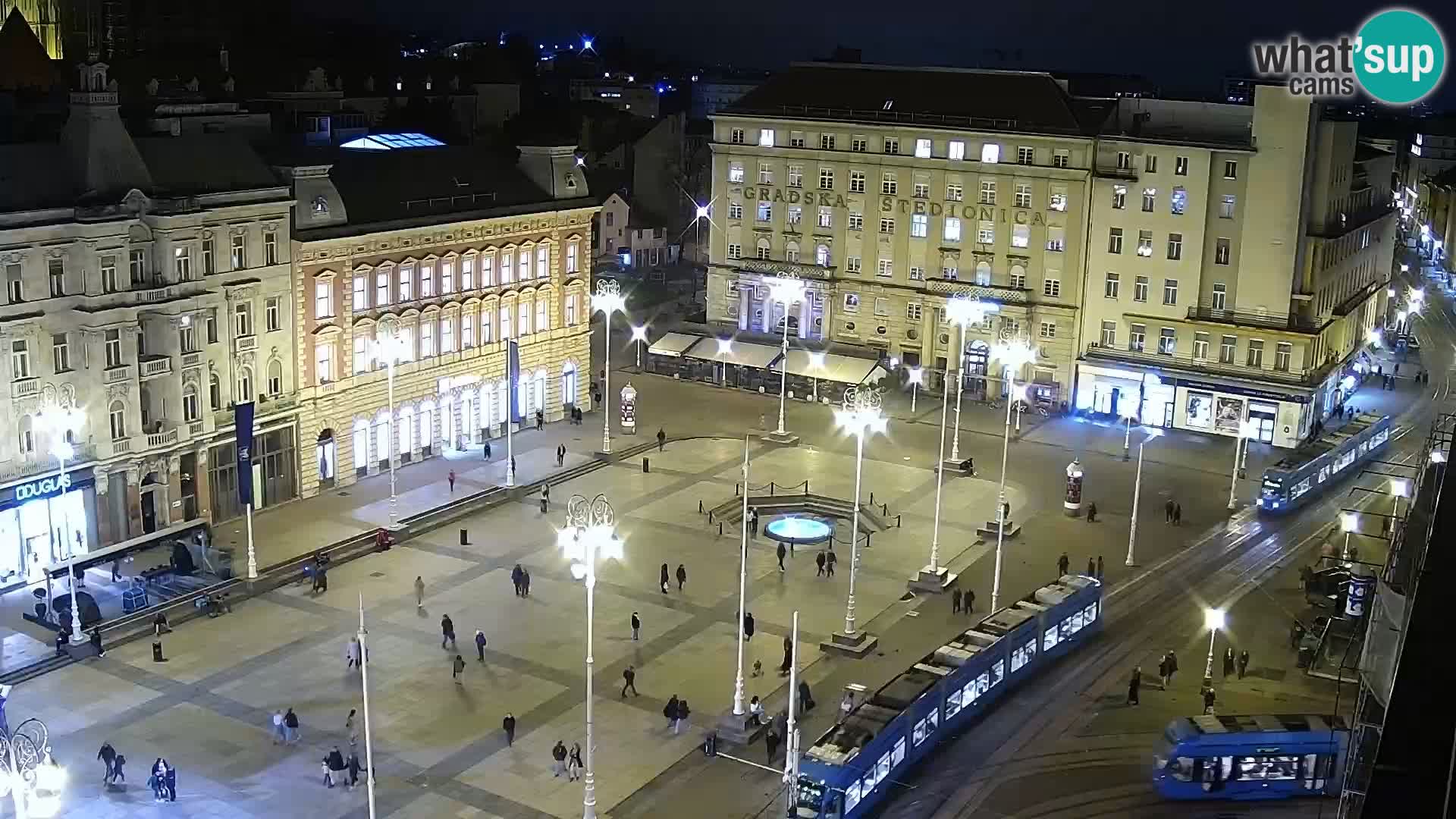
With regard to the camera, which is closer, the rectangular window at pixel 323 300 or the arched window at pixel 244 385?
the arched window at pixel 244 385

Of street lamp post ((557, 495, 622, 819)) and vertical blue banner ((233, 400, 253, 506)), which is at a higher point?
street lamp post ((557, 495, 622, 819))

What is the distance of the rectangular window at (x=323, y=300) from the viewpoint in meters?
68.9

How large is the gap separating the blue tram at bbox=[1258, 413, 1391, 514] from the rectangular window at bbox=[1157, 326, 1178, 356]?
1009cm

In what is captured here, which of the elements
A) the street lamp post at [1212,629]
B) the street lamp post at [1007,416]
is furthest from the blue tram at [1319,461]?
the street lamp post at [1212,629]

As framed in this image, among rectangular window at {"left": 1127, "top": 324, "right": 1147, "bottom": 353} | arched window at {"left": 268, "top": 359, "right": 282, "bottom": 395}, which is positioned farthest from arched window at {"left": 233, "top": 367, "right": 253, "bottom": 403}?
rectangular window at {"left": 1127, "top": 324, "right": 1147, "bottom": 353}

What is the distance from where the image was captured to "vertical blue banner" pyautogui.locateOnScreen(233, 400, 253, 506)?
6253cm

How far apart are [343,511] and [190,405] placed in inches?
348

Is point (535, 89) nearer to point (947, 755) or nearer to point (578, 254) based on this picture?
point (578, 254)

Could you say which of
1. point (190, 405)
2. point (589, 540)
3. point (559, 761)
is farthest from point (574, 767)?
point (190, 405)

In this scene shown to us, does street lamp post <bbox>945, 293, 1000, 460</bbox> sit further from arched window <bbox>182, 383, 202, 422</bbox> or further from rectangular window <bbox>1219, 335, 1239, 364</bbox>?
arched window <bbox>182, 383, 202, 422</bbox>

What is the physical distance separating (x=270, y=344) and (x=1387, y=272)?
81544 mm

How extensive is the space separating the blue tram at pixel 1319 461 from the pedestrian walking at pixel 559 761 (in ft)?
142

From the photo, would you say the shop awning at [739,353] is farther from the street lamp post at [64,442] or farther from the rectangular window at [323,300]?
the street lamp post at [64,442]

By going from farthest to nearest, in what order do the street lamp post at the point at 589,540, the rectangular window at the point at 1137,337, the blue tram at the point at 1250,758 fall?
1. the rectangular window at the point at 1137,337
2. the blue tram at the point at 1250,758
3. the street lamp post at the point at 589,540
